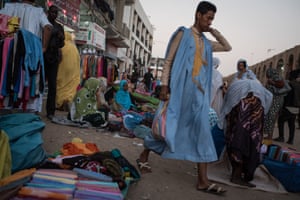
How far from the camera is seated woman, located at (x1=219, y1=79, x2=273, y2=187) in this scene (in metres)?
2.97

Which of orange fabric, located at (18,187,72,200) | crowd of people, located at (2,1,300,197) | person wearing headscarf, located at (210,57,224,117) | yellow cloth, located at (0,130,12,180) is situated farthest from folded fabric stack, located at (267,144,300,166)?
yellow cloth, located at (0,130,12,180)

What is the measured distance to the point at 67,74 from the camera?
7.00 meters

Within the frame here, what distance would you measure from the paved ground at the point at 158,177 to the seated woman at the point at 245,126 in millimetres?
232

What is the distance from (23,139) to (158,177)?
1370 millimetres

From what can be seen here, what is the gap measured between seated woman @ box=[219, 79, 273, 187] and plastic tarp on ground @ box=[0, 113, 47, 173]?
1.90 meters

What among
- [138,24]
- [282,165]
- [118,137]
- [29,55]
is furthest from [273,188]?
[138,24]

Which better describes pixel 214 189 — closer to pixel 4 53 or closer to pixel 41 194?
pixel 41 194

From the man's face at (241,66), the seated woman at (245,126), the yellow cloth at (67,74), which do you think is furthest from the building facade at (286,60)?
the seated woman at (245,126)

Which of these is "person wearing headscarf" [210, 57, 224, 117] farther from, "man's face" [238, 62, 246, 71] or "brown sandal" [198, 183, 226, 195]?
"brown sandal" [198, 183, 226, 195]

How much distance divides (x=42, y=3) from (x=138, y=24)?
27.9 metres

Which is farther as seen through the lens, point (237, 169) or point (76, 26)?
point (76, 26)

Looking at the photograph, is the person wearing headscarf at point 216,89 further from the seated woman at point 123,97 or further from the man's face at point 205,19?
the seated woman at point 123,97

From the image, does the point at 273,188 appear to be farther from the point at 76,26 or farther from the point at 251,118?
the point at 76,26

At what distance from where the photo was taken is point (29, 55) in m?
3.39
